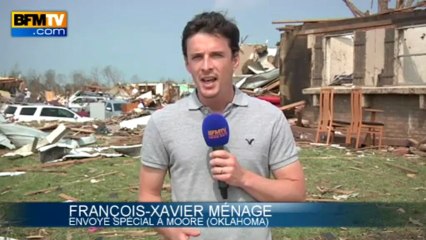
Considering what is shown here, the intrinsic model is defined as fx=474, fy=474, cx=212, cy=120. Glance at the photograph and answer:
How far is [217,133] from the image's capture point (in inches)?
73.8

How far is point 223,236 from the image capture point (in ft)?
6.79

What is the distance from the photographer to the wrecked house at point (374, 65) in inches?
504

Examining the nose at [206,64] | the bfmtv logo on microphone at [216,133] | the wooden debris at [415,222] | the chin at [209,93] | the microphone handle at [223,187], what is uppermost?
the nose at [206,64]

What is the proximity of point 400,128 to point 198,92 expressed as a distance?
481 inches

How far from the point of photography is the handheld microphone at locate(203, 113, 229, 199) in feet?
6.18

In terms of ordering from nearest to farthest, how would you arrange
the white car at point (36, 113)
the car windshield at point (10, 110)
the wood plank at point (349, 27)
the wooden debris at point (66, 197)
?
the wooden debris at point (66, 197) → the wood plank at point (349, 27) → the white car at point (36, 113) → the car windshield at point (10, 110)

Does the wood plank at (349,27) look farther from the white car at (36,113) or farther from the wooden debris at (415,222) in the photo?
the white car at (36,113)

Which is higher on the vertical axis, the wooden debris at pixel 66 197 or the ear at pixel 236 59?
the ear at pixel 236 59

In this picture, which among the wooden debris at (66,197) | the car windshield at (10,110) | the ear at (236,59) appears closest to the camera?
the ear at (236,59)

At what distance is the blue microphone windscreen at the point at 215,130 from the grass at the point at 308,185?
329cm

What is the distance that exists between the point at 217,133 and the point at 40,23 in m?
3.13

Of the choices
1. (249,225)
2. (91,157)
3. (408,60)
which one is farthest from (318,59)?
(249,225)
